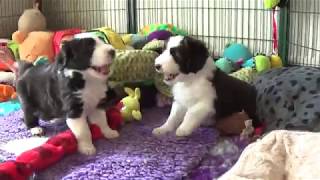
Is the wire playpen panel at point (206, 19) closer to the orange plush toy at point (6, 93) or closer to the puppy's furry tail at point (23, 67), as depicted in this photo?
the orange plush toy at point (6, 93)

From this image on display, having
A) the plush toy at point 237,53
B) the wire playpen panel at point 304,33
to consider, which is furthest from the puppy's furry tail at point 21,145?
the wire playpen panel at point 304,33

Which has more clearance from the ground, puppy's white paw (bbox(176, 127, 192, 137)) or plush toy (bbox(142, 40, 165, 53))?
plush toy (bbox(142, 40, 165, 53))

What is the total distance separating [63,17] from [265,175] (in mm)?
3635

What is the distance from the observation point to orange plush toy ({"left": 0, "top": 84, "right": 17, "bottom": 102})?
3.31 metres

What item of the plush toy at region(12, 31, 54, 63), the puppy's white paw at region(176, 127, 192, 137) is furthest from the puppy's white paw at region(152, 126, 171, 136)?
the plush toy at region(12, 31, 54, 63)

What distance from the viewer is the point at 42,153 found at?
2031 millimetres

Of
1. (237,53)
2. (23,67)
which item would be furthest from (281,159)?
(237,53)

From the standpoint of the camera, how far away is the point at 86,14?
472 centimetres

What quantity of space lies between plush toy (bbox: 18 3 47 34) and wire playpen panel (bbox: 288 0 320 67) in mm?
2251

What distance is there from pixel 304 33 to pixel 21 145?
2186mm

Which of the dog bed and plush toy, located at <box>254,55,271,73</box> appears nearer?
the dog bed

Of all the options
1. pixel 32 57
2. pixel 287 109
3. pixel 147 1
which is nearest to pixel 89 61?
pixel 287 109

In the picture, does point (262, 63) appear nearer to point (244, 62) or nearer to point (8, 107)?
point (244, 62)

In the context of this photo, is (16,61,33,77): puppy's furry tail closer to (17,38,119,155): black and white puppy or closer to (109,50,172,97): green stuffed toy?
(17,38,119,155): black and white puppy
